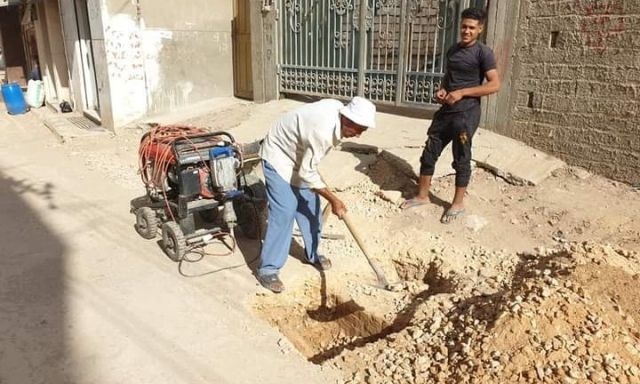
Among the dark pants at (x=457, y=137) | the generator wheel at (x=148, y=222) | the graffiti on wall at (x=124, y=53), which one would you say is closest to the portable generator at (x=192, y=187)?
the generator wheel at (x=148, y=222)

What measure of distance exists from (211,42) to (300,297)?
293 inches

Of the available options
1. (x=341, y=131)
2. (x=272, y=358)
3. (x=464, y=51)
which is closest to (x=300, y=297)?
(x=272, y=358)

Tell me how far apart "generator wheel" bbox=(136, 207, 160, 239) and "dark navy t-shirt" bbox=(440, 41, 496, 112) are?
2.98 metres

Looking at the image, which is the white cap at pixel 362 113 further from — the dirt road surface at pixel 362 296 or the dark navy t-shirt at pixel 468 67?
the dark navy t-shirt at pixel 468 67

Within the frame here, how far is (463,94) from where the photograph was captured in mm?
4320

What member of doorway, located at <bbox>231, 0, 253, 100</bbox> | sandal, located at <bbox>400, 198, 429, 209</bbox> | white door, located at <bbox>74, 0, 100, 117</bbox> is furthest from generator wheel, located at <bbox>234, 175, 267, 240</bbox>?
white door, located at <bbox>74, 0, 100, 117</bbox>

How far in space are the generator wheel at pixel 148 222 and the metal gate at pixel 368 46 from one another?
3.92 m

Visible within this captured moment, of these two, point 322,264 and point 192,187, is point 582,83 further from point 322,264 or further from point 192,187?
point 192,187

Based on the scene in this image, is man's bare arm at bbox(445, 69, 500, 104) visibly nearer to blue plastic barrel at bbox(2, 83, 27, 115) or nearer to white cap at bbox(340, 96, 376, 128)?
white cap at bbox(340, 96, 376, 128)

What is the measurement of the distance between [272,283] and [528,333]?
191cm

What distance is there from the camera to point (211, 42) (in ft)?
32.5

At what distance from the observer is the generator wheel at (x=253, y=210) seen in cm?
450

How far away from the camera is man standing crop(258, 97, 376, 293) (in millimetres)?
3354

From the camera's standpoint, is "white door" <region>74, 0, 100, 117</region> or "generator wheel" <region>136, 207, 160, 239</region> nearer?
"generator wheel" <region>136, 207, 160, 239</region>
